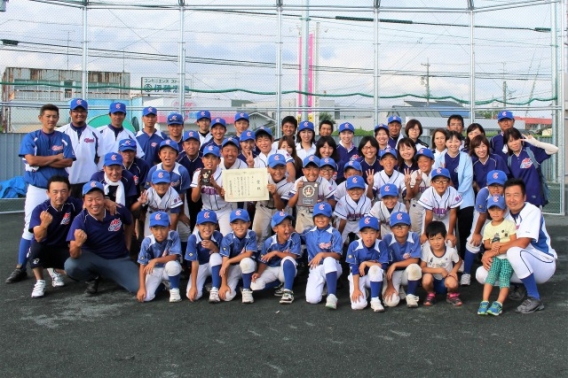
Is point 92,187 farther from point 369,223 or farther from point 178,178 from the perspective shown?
point 369,223

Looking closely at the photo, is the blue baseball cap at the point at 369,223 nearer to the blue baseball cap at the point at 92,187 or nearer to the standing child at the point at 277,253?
the standing child at the point at 277,253

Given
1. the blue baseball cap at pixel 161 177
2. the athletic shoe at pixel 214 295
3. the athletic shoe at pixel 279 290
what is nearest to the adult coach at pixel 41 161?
the blue baseball cap at pixel 161 177

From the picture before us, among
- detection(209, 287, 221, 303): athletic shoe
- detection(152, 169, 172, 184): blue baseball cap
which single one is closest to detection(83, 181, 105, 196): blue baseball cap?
detection(152, 169, 172, 184): blue baseball cap

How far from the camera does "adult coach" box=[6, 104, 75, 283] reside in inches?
226

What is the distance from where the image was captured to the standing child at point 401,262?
4.94 m

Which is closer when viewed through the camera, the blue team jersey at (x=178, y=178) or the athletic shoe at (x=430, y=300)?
the athletic shoe at (x=430, y=300)

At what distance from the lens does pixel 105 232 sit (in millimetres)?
5480

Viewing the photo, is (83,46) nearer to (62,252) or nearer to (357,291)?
(62,252)

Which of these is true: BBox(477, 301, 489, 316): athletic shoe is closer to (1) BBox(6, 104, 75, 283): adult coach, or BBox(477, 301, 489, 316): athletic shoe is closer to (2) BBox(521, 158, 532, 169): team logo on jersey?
(2) BBox(521, 158, 532, 169): team logo on jersey

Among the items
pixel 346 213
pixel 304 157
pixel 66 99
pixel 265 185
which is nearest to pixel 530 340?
pixel 346 213

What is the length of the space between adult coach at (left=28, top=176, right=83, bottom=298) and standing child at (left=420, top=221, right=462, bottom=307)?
143 inches

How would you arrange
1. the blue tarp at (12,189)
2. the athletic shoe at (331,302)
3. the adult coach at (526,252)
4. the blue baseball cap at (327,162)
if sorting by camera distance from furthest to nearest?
the blue tarp at (12,189) < the blue baseball cap at (327,162) < the athletic shoe at (331,302) < the adult coach at (526,252)

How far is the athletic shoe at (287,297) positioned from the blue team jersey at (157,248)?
117cm

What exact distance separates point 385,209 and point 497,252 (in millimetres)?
1253
